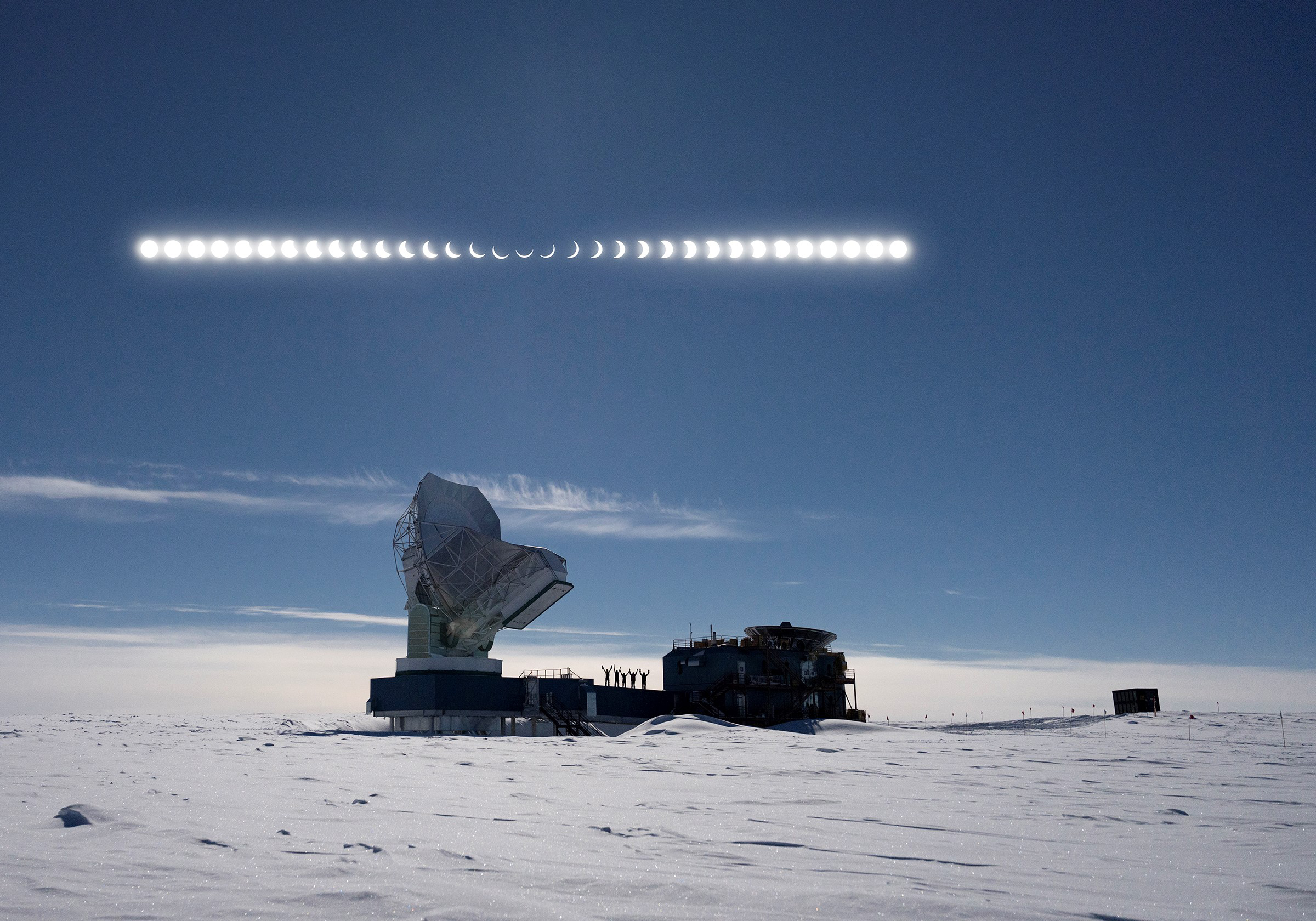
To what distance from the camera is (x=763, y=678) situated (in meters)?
62.2

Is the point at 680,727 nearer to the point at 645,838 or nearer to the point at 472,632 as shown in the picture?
the point at 472,632

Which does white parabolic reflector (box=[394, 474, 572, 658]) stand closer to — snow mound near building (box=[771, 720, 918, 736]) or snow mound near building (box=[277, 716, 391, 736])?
snow mound near building (box=[277, 716, 391, 736])

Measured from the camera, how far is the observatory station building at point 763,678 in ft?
201

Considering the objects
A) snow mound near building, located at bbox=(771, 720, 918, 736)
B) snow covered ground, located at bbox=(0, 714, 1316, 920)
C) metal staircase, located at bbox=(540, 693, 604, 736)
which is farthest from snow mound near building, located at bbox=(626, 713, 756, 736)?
snow covered ground, located at bbox=(0, 714, 1316, 920)

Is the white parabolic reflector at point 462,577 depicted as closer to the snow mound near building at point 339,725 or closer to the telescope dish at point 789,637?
the snow mound near building at point 339,725

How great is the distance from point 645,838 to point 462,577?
149ft

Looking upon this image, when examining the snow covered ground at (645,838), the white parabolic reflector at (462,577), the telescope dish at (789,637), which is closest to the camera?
the snow covered ground at (645,838)

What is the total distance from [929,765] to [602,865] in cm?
1516

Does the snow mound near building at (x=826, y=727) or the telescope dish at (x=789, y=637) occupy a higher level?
the telescope dish at (x=789, y=637)

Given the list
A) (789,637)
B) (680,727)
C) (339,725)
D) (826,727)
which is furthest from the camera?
(789,637)

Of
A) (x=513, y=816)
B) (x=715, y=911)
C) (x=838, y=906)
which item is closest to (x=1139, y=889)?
(x=838, y=906)

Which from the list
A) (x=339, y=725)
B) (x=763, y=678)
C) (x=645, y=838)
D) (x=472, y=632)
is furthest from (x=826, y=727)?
(x=645, y=838)

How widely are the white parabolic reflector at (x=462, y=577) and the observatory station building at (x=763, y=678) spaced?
14.2 metres

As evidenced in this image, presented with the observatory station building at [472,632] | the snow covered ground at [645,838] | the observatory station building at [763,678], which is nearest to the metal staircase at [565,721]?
the observatory station building at [472,632]
